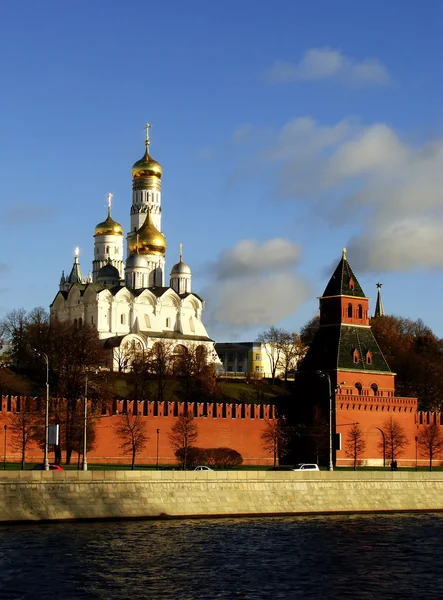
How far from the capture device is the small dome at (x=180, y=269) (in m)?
115

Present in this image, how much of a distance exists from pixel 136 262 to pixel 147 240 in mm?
3406

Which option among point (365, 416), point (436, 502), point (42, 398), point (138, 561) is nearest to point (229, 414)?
point (365, 416)

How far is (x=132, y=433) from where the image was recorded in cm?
6538

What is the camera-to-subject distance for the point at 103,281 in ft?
379

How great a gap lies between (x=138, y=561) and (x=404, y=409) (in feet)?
143

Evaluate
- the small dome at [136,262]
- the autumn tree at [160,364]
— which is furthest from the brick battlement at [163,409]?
the small dome at [136,262]

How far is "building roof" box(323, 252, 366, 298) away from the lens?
74.6 meters

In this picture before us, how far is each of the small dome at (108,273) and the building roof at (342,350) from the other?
43251mm

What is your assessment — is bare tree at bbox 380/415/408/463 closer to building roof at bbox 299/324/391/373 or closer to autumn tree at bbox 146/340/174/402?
building roof at bbox 299/324/391/373

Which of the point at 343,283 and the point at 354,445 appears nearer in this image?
the point at 354,445

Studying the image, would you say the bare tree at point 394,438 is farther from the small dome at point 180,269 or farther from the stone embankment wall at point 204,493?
the small dome at point 180,269

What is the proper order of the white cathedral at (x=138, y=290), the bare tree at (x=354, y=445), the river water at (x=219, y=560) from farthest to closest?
the white cathedral at (x=138, y=290), the bare tree at (x=354, y=445), the river water at (x=219, y=560)

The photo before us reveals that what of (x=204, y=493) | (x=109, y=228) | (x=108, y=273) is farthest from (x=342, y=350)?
(x=109, y=228)

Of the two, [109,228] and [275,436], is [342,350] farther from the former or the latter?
[109,228]
